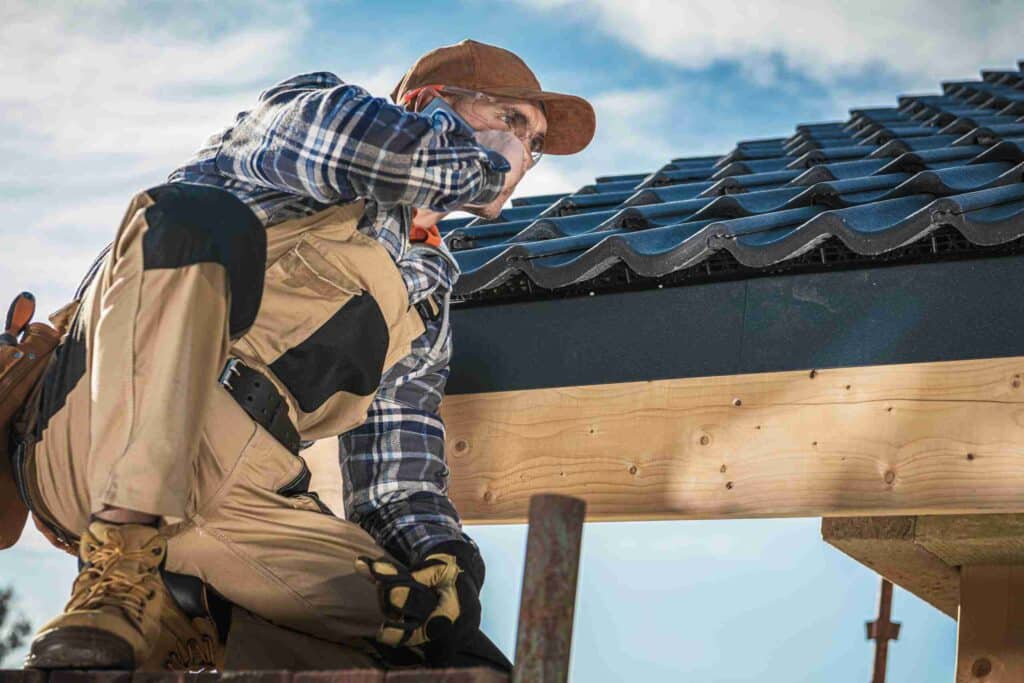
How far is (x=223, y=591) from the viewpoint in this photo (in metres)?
3.42

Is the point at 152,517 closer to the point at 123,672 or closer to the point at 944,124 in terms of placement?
the point at 123,672

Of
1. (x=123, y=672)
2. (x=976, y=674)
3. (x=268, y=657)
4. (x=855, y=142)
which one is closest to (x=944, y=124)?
(x=855, y=142)

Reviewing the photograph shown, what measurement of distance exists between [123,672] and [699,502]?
5.87 ft

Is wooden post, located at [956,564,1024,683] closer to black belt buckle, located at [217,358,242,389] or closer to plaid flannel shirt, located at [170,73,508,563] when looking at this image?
plaid flannel shirt, located at [170,73,508,563]

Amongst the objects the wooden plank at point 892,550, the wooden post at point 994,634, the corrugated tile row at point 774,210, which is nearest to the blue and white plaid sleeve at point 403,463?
the corrugated tile row at point 774,210

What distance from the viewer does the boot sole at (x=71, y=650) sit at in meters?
2.77

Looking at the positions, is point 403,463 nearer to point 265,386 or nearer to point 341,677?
point 265,386

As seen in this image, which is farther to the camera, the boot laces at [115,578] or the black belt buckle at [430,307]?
the black belt buckle at [430,307]

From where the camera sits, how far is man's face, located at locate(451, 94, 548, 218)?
381 centimetres

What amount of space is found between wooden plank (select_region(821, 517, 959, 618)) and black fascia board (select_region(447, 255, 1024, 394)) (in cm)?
101

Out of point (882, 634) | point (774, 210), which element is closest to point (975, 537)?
point (774, 210)

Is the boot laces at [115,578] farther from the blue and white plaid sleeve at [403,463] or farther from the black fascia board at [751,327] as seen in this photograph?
the black fascia board at [751,327]

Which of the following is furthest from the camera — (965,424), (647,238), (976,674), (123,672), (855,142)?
(855,142)

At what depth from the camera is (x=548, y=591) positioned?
8.50 ft
